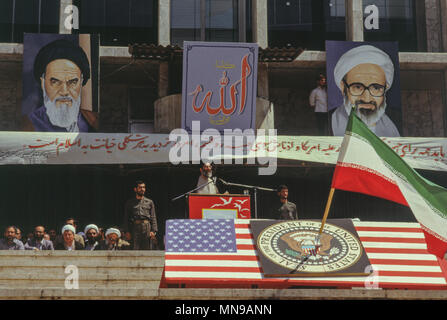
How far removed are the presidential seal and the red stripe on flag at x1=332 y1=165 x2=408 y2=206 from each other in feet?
1.96

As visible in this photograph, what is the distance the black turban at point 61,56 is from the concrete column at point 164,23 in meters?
2.40

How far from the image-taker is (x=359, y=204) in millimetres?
20172

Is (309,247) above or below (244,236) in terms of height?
below

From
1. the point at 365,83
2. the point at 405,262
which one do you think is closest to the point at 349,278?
the point at 405,262

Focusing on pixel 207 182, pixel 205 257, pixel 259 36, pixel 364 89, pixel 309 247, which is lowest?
Result: pixel 205 257

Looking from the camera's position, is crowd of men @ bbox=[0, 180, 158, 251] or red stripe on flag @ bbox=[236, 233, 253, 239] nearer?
red stripe on flag @ bbox=[236, 233, 253, 239]

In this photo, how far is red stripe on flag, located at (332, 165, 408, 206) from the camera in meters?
9.98

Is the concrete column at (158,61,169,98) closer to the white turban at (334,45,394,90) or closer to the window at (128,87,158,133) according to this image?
the window at (128,87,158,133)

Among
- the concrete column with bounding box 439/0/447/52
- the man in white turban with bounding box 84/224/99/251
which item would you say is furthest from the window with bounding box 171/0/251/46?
the man in white turban with bounding box 84/224/99/251

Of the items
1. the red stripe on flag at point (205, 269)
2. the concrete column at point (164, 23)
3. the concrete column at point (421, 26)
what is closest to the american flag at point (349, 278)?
the red stripe on flag at point (205, 269)

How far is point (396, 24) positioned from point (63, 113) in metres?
10.7

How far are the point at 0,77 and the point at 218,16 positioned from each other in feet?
22.5

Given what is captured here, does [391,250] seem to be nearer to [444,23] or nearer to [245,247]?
[245,247]

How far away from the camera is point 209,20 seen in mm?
22750
